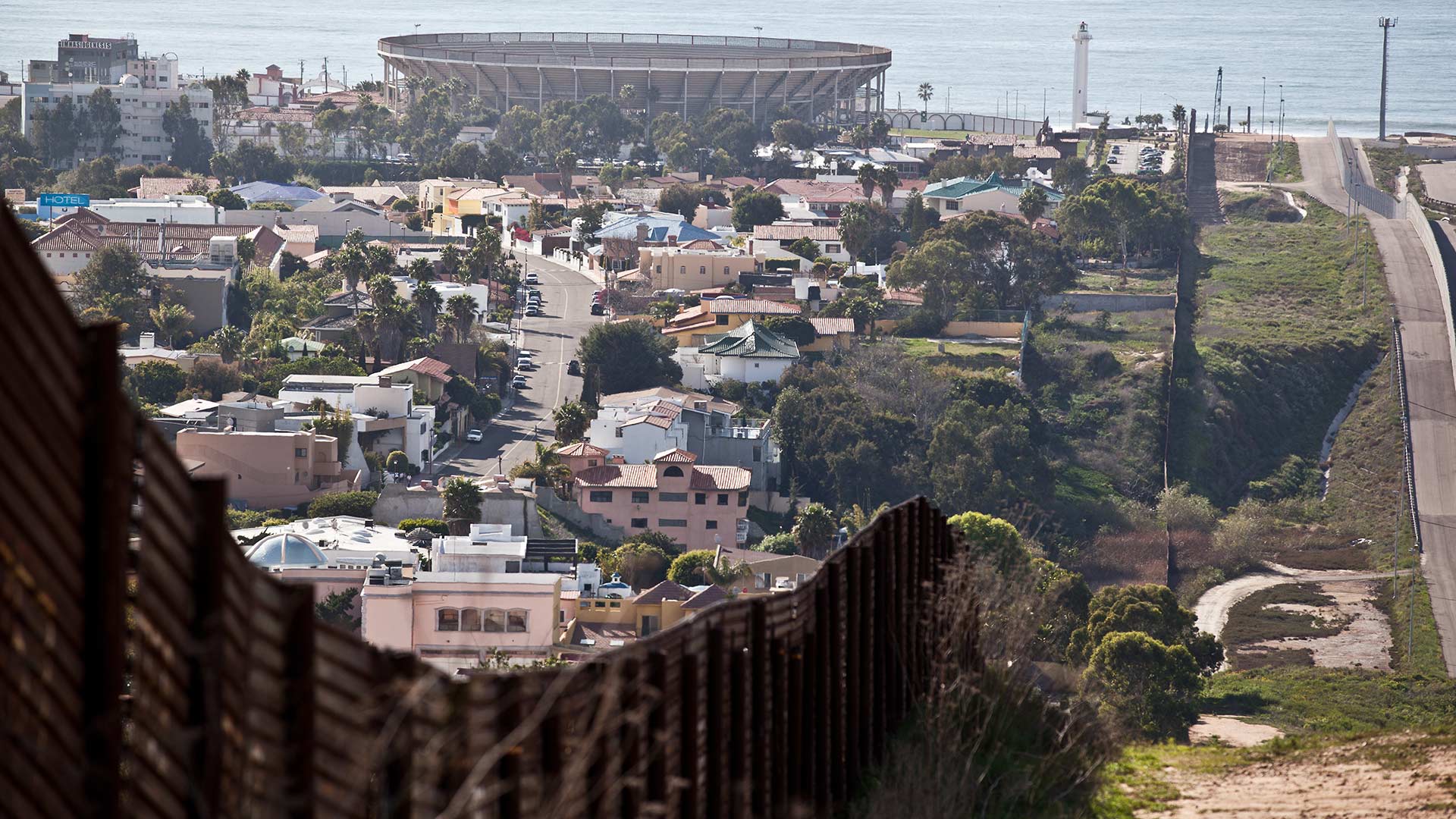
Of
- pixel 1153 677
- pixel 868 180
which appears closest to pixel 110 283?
Answer: pixel 868 180

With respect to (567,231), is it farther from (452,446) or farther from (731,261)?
(452,446)

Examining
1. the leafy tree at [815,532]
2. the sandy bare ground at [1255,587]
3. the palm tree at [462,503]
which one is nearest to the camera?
the sandy bare ground at [1255,587]

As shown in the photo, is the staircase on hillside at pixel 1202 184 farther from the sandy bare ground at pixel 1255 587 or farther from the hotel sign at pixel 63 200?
the hotel sign at pixel 63 200

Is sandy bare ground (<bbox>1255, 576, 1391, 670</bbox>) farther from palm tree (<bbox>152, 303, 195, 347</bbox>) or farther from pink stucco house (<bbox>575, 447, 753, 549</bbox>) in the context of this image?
palm tree (<bbox>152, 303, 195, 347</bbox>)

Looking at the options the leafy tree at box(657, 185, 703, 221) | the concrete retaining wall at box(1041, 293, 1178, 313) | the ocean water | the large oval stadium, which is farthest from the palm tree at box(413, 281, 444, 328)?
the ocean water

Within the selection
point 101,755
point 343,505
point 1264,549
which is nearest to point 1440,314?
point 1264,549

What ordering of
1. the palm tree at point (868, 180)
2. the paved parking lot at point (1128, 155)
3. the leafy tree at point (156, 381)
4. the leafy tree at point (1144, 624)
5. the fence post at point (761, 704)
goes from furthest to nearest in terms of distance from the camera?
1. the paved parking lot at point (1128, 155)
2. the palm tree at point (868, 180)
3. the leafy tree at point (156, 381)
4. the leafy tree at point (1144, 624)
5. the fence post at point (761, 704)

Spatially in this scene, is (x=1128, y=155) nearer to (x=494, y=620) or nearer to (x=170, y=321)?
(x=170, y=321)

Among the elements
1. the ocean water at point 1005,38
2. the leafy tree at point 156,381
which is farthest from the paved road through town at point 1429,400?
the ocean water at point 1005,38
